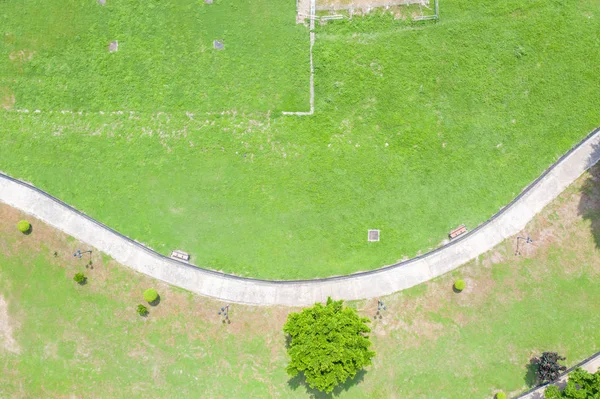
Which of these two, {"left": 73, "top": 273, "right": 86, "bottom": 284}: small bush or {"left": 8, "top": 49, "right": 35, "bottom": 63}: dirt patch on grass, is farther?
{"left": 8, "top": 49, "right": 35, "bottom": 63}: dirt patch on grass

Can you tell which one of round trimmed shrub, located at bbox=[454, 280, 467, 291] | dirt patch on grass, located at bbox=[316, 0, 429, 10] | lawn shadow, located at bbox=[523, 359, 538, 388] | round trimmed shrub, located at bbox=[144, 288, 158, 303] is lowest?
lawn shadow, located at bbox=[523, 359, 538, 388]

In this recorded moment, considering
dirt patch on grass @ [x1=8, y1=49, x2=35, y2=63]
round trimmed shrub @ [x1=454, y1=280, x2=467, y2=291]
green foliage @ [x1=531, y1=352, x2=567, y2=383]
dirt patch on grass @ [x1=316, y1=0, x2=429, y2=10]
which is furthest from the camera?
dirt patch on grass @ [x1=8, y1=49, x2=35, y2=63]

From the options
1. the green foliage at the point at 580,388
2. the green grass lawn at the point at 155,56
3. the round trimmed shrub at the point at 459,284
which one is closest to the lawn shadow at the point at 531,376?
the green foliage at the point at 580,388

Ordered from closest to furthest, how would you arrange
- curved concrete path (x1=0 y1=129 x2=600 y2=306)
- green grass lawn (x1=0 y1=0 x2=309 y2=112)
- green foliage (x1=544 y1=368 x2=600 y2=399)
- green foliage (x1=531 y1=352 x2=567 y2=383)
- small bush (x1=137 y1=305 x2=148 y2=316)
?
green foliage (x1=544 y1=368 x2=600 y2=399) < green foliage (x1=531 y1=352 x2=567 y2=383) < small bush (x1=137 y1=305 x2=148 y2=316) < curved concrete path (x1=0 y1=129 x2=600 y2=306) < green grass lawn (x1=0 y1=0 x2=309 y2=112)

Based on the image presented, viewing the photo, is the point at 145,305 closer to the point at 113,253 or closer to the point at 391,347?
the point at 113,253

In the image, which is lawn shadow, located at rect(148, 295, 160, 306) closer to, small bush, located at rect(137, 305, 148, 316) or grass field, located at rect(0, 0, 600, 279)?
small bush, located at rect(137, 305, 148, 316)

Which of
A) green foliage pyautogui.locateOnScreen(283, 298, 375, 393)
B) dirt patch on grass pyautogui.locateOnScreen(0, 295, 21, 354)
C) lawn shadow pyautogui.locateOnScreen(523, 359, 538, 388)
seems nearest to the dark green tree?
dirt patch on grass pyautogui.locateOnScreen(0, 295, 21, 354)

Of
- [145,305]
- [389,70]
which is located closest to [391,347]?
[145,305]

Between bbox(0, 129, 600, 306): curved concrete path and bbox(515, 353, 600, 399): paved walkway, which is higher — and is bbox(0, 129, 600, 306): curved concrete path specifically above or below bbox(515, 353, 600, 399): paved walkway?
above
